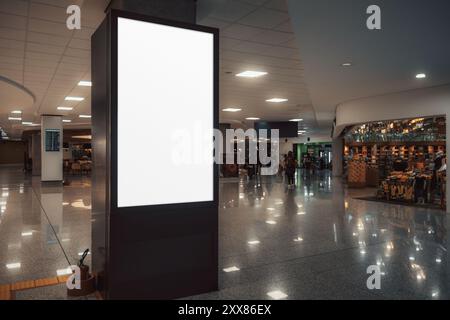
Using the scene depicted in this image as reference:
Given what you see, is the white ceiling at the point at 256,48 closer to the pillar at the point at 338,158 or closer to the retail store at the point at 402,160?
the retail store at the point at 402,160

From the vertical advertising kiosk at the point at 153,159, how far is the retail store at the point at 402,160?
28.6ft

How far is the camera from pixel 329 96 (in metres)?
11.4

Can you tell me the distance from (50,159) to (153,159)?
1797cm

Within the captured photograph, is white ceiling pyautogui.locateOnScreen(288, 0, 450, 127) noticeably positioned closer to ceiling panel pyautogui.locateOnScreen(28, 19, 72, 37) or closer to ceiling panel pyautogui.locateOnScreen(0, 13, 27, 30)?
ceiling panel pyautogui.locateOnScreen(28, 19, 72, 37)

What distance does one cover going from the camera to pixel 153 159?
3.43 m

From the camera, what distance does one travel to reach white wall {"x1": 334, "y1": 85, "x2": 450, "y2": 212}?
9.54m

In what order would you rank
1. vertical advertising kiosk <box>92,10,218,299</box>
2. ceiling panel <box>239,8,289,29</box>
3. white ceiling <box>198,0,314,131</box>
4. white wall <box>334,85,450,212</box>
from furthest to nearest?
1. white wall <box>334,85,450,212</box>
2. ceiling panel <box>239,8,289,29</box>
3. white ceiling <box>198,0,314,131</box>
4. vertical advertising kiosk <box>92,10,218,299</box>

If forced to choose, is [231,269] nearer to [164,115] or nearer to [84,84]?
[164,115]

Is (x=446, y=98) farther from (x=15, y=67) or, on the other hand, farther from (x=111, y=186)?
(x=15, y=67)

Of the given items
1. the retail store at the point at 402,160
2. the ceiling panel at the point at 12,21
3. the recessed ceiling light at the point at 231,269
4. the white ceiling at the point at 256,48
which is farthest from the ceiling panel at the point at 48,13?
the retail store at the point at 402,160

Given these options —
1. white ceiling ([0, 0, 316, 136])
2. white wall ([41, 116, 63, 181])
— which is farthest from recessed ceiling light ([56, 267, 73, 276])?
white wall ([41, 116, 63, 181])

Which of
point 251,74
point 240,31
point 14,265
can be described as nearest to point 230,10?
point 240,31

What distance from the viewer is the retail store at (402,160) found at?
11203mm

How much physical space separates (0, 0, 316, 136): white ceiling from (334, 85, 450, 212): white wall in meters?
1.93
